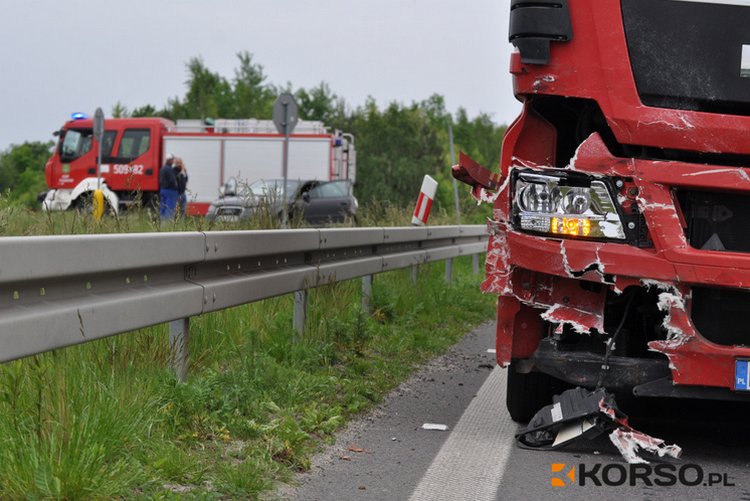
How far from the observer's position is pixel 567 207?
436cm

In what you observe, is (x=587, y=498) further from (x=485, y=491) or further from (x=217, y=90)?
(x=217, y=90)

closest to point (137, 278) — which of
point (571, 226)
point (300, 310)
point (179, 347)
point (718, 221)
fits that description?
point (179, 347)

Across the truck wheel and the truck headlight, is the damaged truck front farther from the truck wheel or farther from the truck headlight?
the truck wheel

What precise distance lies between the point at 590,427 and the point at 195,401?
5.87ft

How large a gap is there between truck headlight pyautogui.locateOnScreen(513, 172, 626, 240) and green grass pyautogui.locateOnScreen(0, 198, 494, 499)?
1414 millimetres

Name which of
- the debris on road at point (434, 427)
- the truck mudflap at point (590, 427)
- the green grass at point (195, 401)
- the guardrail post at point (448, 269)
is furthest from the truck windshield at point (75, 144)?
the truck mudflap at point (590, 427)

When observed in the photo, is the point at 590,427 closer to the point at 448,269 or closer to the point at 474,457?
the point at 474,457

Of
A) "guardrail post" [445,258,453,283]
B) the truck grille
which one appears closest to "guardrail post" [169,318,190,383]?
the truck grille

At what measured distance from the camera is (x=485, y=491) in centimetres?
373

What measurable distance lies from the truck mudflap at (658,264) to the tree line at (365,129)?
3.41 m

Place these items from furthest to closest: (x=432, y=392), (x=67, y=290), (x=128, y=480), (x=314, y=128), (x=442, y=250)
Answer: (x=314, y=128) < (x=442, y=250) < (x=432, y=392) < (x=67, y=290) < (x=128, y=480)

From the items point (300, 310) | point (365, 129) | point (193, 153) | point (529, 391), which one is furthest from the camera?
point (365, 129)

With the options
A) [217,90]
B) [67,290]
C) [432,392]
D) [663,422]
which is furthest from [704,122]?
[217,90]

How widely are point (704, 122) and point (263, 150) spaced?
26.3m
